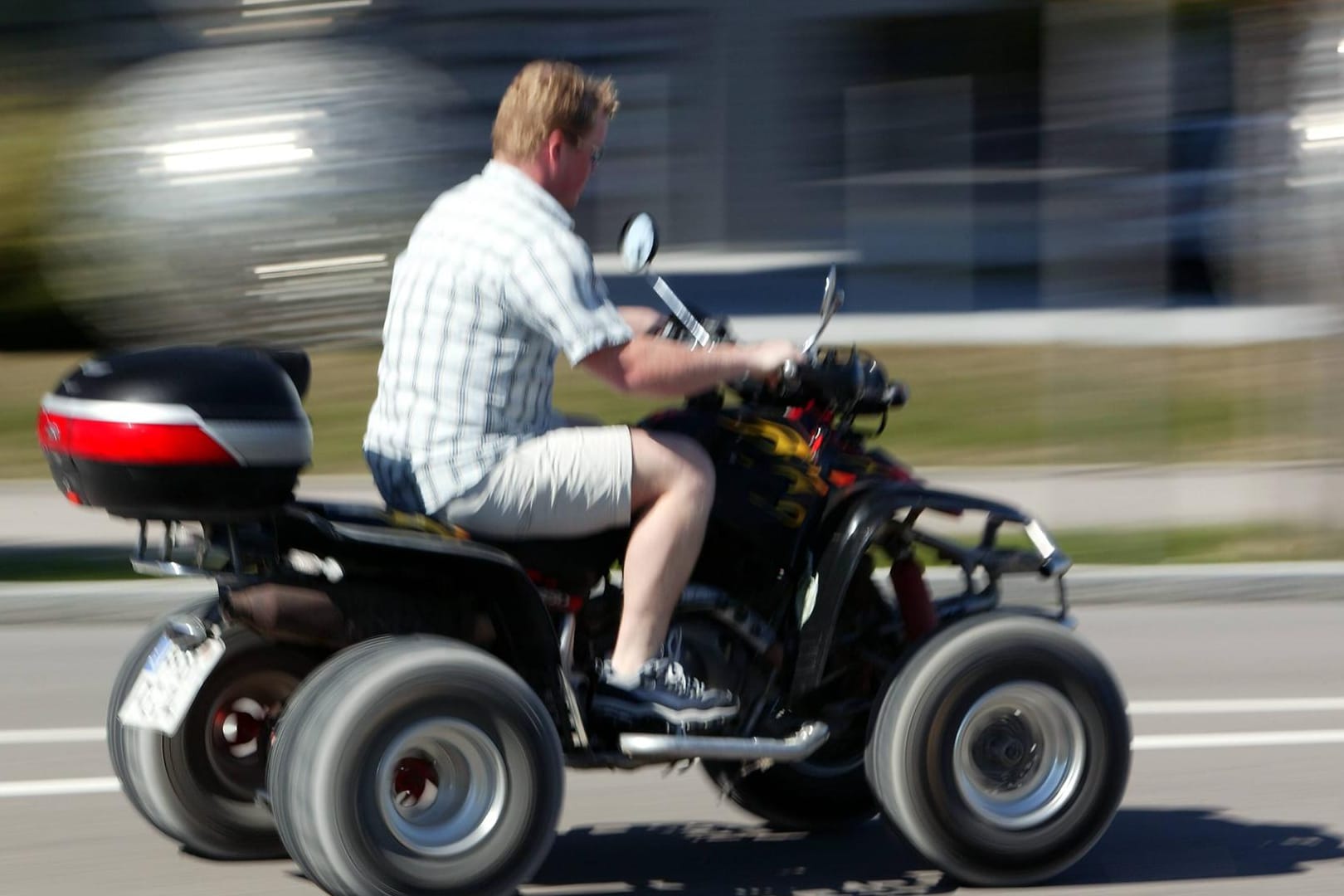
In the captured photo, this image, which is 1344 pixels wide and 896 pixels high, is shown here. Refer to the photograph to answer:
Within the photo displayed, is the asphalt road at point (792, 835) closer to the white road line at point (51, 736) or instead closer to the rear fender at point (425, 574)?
the white road line at point (51, 736)

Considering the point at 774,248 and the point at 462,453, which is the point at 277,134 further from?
the point at 462,453

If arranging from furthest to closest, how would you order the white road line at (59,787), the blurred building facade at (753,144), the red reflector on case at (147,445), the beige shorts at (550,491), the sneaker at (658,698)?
the blurred building facade at (753,144) → the white road line at (59,787) → the sneaker at (658,698) → the beige shorts at (550,491) → the red reflector on case at (147,445)

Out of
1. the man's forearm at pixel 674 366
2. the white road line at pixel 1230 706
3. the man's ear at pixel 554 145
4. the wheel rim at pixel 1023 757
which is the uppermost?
the man's ear at pixel 554 145

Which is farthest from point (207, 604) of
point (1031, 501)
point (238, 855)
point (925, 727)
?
point (1031, 501)

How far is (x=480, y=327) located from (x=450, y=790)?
36.7 inches

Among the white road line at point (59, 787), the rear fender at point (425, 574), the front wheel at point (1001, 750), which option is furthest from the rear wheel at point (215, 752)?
the front wheel at point (1001, 750)

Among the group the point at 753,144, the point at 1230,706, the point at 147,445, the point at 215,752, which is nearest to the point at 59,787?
the point at 215,752

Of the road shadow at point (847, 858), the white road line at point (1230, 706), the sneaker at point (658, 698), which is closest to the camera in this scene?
the sneaker at point (658, 698)

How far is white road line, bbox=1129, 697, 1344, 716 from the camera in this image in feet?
22.7

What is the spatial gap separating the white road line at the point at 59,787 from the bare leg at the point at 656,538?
71.1 inches

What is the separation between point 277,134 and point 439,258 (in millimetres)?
10495

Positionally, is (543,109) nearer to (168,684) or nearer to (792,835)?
(168,684)

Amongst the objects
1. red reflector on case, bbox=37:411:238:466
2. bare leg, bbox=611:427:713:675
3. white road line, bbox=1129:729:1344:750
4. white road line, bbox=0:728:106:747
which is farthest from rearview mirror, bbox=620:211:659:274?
white road line, bbox=0:728:106:747

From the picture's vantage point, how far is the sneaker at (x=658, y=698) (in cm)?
473
